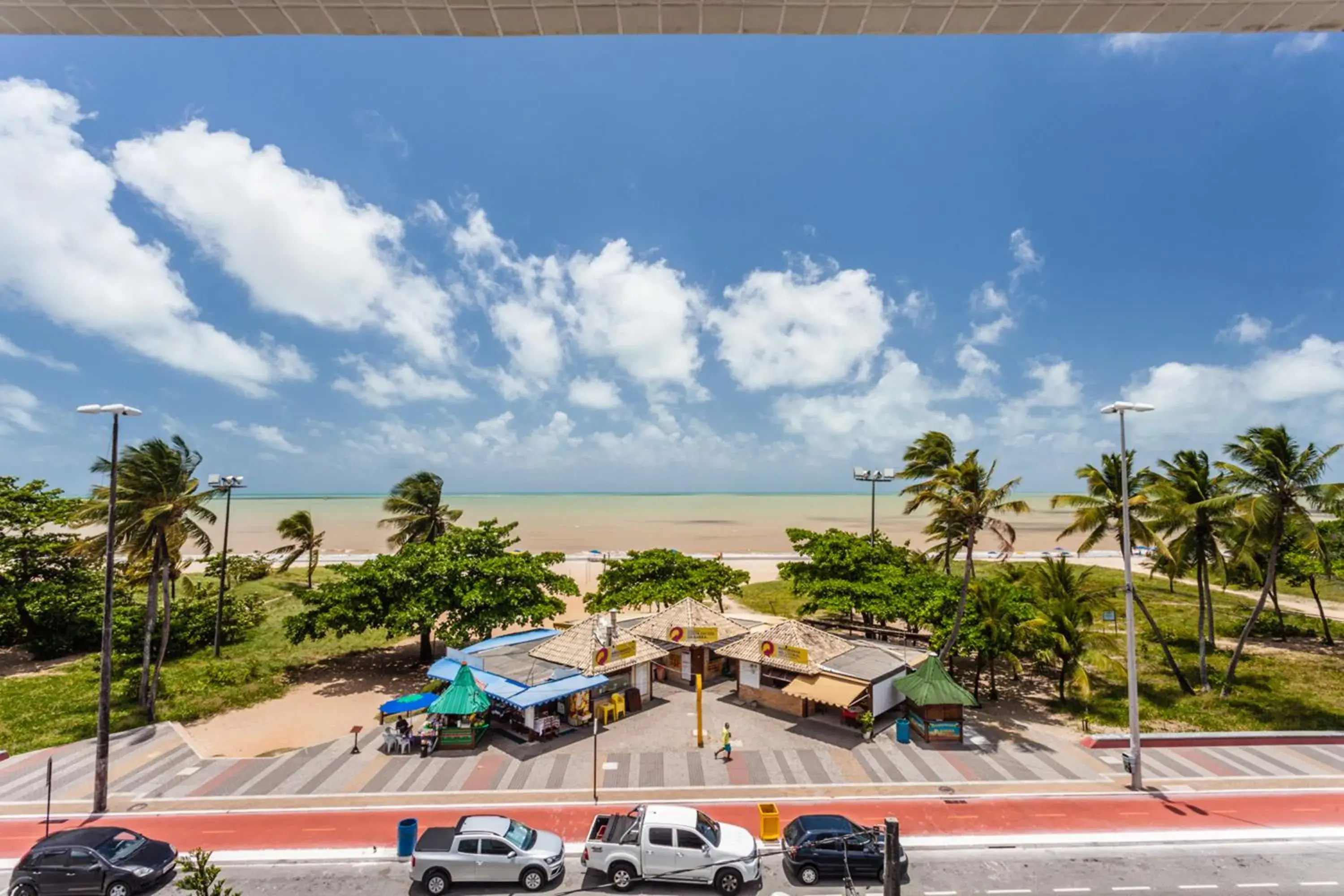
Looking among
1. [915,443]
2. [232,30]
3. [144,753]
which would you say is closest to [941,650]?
[915,443]

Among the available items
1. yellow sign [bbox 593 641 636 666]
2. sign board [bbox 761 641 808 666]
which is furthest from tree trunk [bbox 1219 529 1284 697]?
yellow sign [bbox 593 641 636 666]

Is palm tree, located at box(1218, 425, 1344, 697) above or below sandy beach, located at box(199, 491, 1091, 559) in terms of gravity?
above

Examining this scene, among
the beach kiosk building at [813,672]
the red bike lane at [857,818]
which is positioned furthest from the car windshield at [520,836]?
the beach kiosk building at [813,672]

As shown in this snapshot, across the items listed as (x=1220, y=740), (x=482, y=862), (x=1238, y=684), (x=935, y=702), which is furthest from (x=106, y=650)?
(x=1238, y=684)

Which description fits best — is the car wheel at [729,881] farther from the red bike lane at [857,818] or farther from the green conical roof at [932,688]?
the green conical roof at [932,688]

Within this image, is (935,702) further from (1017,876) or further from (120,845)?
(120,845)

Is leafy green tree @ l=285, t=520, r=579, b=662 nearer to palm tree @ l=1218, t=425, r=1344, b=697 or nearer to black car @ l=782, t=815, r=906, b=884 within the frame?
black car @ l=782, t=815, r=906, b=884

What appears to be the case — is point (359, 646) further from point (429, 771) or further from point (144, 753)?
point (429, 771)
